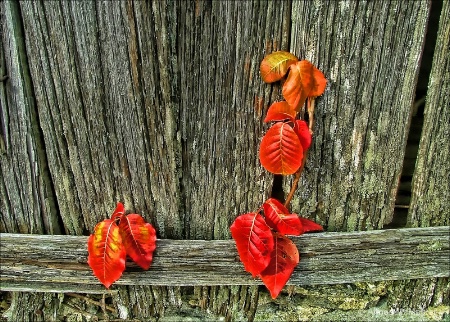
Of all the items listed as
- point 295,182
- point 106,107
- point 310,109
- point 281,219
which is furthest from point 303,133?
point 106,107

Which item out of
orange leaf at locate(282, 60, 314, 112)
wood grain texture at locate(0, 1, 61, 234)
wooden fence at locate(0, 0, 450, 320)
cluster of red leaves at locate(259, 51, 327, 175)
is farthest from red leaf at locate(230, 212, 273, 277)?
wood grain texture at locate(0, 1, 61, 234)

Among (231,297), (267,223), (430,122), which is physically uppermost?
(430,122)

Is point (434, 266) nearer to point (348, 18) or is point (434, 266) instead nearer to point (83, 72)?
point (348, 18)

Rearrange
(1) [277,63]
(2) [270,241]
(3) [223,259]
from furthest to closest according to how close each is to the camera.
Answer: (3) [223,259] → (2) [270,241] → (1) [277,63]

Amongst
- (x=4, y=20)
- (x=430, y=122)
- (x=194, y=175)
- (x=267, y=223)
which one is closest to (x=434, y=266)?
(x=430, y=122)

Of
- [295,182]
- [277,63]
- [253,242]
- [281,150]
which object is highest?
[277,63]

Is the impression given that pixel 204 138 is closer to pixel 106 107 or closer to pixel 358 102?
pixel 106 107

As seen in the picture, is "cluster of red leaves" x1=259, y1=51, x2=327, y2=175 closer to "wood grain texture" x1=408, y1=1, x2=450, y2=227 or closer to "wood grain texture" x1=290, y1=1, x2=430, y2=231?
"wood grain texture" x1=290, y1=1, x2=430, y2=231
